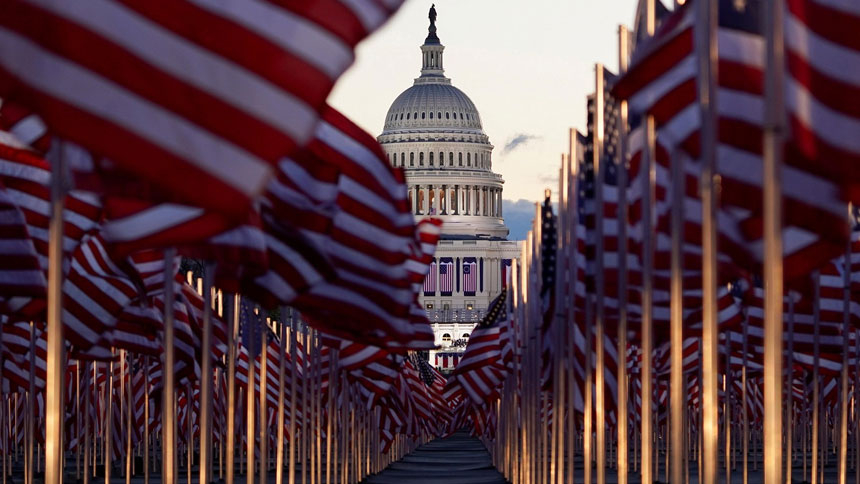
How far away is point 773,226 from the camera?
588 inches

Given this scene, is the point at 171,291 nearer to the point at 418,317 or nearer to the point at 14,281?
the point at 14,281

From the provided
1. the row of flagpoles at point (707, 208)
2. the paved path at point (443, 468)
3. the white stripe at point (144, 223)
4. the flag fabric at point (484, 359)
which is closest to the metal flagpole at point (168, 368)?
the white stripe at point (144, 223)

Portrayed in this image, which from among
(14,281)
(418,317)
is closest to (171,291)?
(14,281)

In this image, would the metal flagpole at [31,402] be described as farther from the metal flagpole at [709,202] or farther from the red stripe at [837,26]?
the red stripe at [837,26]

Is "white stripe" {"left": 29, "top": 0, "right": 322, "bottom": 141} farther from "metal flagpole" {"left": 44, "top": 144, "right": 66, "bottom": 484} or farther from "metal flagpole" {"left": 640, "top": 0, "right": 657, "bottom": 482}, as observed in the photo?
"metal flagpole" {"left": 640, "top": 0, "right": 657, "bottom": 482}

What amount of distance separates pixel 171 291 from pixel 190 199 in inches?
307

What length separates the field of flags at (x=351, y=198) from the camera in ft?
41.9

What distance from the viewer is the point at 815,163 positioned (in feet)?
48.9

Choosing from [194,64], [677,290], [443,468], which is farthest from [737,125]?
[443,468]

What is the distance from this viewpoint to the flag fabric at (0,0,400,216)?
41.4 feet

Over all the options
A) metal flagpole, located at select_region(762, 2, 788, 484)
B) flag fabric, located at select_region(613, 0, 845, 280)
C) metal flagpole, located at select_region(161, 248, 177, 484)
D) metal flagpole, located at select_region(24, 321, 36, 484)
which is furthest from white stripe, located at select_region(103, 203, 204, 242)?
metal flagpole, located at select_region(24, 321, 36, 484)

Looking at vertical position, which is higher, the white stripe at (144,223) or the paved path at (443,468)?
the white stripe at (144,223)

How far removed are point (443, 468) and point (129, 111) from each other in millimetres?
60272

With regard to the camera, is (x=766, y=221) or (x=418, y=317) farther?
(x=418, y=317)
